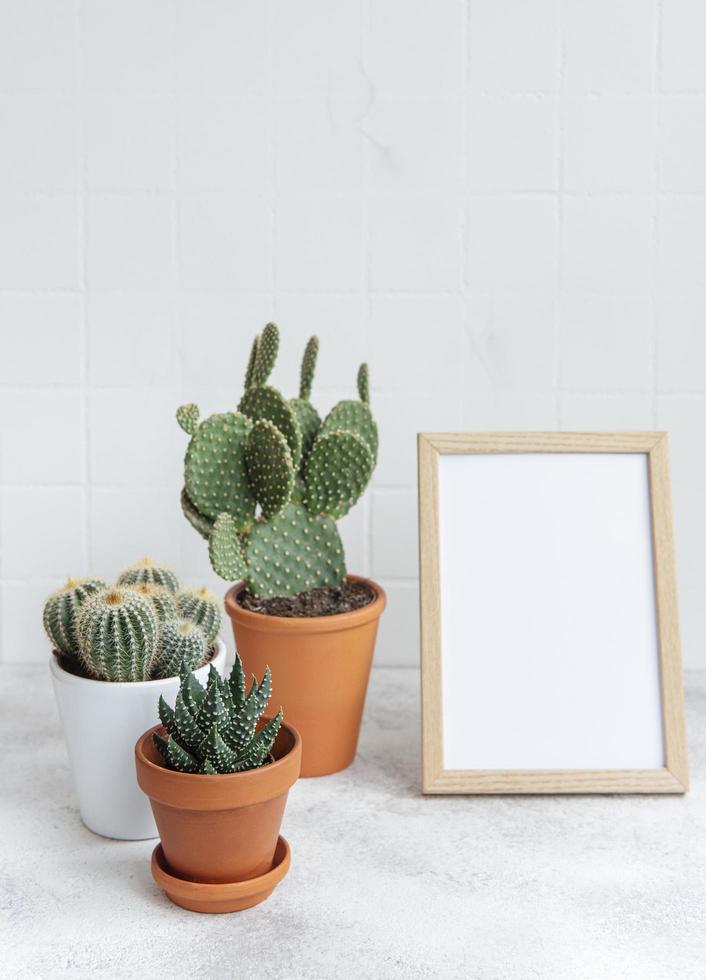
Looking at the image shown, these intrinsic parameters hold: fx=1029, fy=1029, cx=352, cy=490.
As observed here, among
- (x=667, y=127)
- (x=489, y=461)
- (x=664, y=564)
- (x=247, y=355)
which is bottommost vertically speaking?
(x=664, y=564)

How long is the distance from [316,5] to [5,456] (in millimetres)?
795

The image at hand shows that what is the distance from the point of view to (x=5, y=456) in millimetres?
1548

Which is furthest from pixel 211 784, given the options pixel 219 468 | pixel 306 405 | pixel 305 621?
pixel 306 405

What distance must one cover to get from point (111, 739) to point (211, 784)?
0.19 meters

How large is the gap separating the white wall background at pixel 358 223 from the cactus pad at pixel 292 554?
311 millimetres

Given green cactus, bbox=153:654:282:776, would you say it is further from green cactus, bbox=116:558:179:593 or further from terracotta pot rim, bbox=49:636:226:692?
green cactus, bbox=116:558:179:593

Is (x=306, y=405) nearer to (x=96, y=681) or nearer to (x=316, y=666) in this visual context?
(x=316, y=666)

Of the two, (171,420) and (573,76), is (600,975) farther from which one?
(573,76)

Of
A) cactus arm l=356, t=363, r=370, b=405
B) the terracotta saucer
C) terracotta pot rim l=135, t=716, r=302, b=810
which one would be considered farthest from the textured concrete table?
cactus arm l=356, t=363, r=370, b=405

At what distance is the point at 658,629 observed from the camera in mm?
1188

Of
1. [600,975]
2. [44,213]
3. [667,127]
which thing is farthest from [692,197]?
[600,975]

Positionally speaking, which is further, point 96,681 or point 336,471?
point 336,471

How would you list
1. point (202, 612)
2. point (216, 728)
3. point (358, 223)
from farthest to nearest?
point (358, 223)
point (202, 612)
point (216, 728)

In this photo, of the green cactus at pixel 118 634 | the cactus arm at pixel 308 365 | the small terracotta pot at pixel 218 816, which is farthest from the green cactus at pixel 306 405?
the small terracotta pot at pixel 218 816
